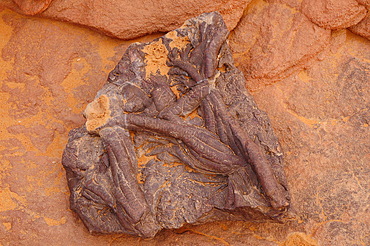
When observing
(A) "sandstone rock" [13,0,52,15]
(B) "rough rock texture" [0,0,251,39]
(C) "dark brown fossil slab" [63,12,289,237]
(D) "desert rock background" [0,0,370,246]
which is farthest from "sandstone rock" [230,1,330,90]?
(A) "sandstone rock" [13,0,52,15]

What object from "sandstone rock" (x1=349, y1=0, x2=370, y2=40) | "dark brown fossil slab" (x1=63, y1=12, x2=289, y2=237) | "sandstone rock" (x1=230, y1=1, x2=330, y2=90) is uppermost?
"sandstone rock" (x1=349, y1=0, x2=370, y2=40)

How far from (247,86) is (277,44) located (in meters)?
0.50

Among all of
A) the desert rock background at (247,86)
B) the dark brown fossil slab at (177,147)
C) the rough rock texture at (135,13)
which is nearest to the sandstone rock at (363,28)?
the desert rock background at (247,86)

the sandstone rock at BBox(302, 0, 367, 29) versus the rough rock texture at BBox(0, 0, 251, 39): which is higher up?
the sandstone rock at BBox(302, 0, 367, 29)

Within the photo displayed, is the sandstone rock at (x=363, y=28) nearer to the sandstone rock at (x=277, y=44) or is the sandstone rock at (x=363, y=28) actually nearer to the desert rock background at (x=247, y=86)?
the desert rock background at (x=247, y=86)

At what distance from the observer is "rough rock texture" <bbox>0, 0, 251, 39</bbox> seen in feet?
13.0

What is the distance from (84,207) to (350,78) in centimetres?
262

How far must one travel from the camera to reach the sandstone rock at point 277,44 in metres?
3.86

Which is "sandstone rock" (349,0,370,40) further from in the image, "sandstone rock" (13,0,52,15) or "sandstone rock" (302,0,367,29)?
"sandstone rock" (13,0,52,15)

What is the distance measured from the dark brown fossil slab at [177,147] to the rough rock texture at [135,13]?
0.53 metres

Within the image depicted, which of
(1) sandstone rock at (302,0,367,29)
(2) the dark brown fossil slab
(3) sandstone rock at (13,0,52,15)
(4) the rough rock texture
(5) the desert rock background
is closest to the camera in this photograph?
(2) the dark brown fossil slab

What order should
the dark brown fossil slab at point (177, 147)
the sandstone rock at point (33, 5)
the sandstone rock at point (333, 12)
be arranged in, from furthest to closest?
the sandstone rock at point (33, 5) < the sandstone rock at point (333, 12) < the dark brown fossil slab at point (177, 147)

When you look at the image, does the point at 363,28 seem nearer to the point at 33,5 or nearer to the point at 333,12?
the point at 333,12

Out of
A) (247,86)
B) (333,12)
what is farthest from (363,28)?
(247,86)
